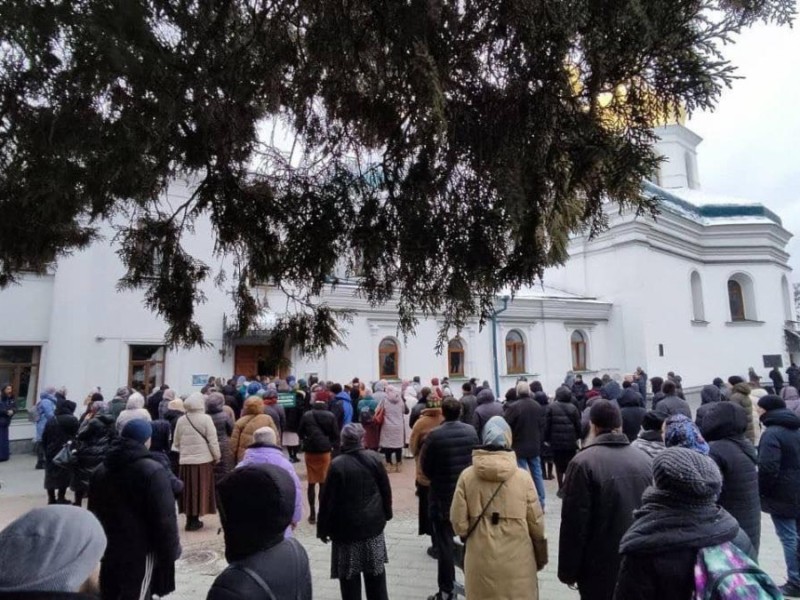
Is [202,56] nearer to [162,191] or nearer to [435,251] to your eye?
[162,191]

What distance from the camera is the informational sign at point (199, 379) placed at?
1602 centimetres

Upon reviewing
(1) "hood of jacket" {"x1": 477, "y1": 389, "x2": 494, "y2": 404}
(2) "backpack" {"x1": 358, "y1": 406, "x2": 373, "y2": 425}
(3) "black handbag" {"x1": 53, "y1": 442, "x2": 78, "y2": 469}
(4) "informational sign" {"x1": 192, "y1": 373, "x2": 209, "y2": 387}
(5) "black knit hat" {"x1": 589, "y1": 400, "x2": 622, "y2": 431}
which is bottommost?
(3) "black handbag" {"x1": 53, "y1": 442, "x2": 78, "y2": 469}

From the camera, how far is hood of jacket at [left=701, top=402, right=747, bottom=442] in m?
4.27

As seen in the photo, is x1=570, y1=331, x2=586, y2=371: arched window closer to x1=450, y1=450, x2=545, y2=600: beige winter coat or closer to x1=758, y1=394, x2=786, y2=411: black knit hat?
x1=758, y1=394, x2=786, y2=411: black knit hat

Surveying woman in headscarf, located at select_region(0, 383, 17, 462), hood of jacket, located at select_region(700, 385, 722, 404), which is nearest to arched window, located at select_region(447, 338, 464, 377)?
hood of jacket, located at select_region(700, 385, 722, 404)

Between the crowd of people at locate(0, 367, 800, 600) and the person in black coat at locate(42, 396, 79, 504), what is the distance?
0.08 m

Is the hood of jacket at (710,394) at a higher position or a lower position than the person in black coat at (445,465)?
higher

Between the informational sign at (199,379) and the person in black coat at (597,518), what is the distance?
14.5 m

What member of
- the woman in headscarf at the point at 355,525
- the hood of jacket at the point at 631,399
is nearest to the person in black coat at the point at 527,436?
the hood of jacket at the point at 631,399

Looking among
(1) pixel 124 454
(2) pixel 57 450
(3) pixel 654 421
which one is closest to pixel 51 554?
(1) pixel 124 454

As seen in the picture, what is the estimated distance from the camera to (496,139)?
8.24ft

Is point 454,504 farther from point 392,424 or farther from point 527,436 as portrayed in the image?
point 392,424

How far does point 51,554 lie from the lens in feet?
4.82

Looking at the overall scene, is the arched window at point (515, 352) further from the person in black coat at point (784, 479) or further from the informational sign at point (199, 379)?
the person in black coat at point (784, 479)
